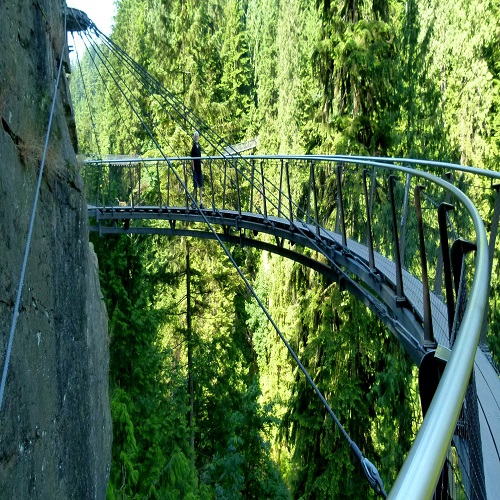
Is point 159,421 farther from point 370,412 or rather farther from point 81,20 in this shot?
point 81,20

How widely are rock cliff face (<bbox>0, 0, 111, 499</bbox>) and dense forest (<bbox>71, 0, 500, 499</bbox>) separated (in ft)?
7.88

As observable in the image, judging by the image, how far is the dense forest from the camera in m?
9.91

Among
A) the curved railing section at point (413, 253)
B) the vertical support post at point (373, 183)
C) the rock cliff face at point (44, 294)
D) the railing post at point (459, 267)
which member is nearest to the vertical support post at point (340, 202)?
the curved railing section at point (413, 253)

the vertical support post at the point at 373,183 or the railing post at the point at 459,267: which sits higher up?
the railing post at the point at 459,267

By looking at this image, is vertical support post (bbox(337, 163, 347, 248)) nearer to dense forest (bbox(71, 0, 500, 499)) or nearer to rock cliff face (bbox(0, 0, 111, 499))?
rock cliff face (bbox(0, 0, 111, 499))

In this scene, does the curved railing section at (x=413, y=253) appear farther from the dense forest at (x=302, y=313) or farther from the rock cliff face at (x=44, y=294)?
the rock cliff face at (x=44, y=294)

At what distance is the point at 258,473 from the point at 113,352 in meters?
3.05

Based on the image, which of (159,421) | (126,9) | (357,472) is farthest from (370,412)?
(126,9)

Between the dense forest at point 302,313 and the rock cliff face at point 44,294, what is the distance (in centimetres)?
240

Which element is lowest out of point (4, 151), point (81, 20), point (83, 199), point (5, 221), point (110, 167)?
point (110, 167)

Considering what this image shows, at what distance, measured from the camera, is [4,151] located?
4059mm

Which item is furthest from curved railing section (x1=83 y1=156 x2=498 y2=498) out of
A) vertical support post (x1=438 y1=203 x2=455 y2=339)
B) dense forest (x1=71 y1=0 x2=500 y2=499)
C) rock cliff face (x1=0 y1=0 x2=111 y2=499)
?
rock cliff face (x1=0 y1=0 x2=111 y2=499)

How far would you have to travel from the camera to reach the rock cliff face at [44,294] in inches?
159

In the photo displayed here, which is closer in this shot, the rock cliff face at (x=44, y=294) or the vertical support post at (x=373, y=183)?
the rock cliff face at (x=44, y=294)
